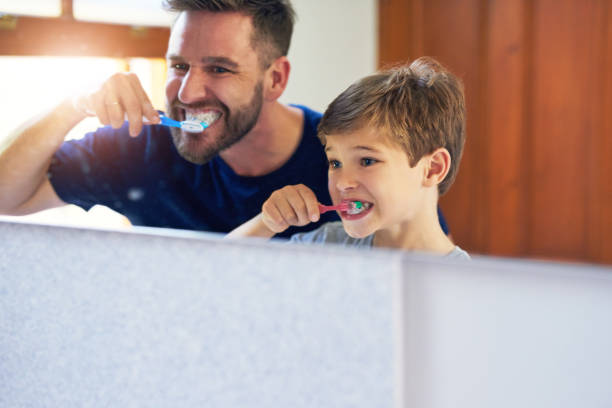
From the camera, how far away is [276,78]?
0.62 m

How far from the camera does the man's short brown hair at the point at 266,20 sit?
0.61 m

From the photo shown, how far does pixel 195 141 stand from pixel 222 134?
0.04 m

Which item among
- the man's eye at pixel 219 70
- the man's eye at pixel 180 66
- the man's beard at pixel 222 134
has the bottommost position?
the man's beard at pixel 222 134

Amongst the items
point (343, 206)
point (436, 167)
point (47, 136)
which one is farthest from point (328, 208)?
point (47, 136)

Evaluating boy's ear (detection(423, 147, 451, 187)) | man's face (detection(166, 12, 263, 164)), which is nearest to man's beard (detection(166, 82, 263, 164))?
man's face (detection(166, 12, 263, 164))

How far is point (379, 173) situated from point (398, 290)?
120 millimetres

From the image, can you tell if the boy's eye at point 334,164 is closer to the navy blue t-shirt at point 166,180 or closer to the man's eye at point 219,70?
the navy blue t-shirt at point 166,180

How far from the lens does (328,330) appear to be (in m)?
0.58

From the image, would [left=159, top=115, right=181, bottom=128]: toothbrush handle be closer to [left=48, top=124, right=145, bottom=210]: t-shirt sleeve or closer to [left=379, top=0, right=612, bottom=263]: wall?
[left=48, top=124, right=145, bottom=210]: t-shirt sleeve

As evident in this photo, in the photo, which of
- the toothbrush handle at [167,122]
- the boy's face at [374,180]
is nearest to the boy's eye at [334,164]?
the boy's face at [374,180]

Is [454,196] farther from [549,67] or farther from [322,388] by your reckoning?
[322,388]

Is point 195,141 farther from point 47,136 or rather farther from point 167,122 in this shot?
point 47,136

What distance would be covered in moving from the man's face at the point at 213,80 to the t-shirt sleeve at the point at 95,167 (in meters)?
0.08

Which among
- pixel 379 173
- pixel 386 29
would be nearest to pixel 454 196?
pixel 379 173
